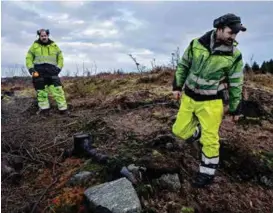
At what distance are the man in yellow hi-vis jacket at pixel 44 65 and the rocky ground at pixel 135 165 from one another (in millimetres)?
1960

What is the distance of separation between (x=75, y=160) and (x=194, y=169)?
1.71 meters

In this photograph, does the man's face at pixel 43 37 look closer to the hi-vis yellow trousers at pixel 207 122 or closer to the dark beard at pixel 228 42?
the hi-vis yellow trousers at pixel 207 122

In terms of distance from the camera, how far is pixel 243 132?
7.08 meters

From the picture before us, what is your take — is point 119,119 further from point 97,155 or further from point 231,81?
point 231,81

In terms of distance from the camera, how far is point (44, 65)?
406 inches

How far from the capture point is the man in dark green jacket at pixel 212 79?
539cm

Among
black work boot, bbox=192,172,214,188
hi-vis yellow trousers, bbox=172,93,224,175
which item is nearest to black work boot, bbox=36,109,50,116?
hi-vis yellow trousers, bbox=172,93,224,175

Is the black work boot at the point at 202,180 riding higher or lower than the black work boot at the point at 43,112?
lower

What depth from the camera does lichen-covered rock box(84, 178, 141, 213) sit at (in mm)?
4617

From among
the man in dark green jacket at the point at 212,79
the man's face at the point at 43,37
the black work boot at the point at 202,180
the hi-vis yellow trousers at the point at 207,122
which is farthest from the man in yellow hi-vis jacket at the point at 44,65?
the black work boot at the point at 202,180

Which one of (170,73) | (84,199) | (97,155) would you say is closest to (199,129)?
(97,155)

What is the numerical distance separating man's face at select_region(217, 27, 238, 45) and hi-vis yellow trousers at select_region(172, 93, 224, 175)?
0.79m

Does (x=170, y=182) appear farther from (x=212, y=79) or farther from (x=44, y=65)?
(x=44, y=65)

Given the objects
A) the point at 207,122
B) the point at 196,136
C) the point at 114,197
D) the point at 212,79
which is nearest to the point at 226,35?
the point at 212,79
